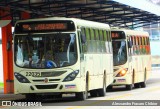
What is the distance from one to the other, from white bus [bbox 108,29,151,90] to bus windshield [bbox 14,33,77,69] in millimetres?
8609

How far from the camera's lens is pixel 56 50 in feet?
71.2

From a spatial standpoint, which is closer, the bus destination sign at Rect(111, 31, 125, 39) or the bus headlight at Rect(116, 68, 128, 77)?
the bus headlight at Rect(116, 68, 128, 77)

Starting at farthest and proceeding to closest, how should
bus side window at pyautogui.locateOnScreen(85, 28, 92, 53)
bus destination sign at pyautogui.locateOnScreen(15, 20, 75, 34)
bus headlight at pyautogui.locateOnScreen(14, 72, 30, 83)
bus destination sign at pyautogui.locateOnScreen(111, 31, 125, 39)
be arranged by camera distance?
bus destination sign at pyautogui.locateOnScreen(111, 31, 125, 39) < bus side window at pyautogui.locateOnScreen(85, 28, 92, 53) < bus destination sign at pyautogui.locateOnScreen(15, 20, 75, 34) < bus headlight at pyautogui.locateOnScreen(14, 72, 30, 83)

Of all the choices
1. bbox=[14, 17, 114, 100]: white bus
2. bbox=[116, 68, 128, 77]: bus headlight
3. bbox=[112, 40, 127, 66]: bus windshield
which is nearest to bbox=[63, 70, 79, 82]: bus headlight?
bbox=[14, 17, 114, 100]: white bus

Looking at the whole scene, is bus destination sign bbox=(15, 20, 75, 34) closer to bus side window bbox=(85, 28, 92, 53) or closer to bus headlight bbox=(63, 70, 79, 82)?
bus headlight bbox=(63, 70, 79, 82)

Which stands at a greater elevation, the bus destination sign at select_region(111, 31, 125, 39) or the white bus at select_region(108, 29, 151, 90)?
the bus destination sign at select_region(111, 31, 125, 39)

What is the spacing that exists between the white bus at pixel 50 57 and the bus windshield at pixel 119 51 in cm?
763

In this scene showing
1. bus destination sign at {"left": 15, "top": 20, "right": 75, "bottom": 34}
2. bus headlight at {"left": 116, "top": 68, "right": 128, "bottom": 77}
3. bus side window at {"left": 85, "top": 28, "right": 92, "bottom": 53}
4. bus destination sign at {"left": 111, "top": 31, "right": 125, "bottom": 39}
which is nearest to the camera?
bus destination sign at {"left": 15, "top": 20, "right": 75, "bottom": 34}

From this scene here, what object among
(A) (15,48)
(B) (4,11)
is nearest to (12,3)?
(B) (4,11)

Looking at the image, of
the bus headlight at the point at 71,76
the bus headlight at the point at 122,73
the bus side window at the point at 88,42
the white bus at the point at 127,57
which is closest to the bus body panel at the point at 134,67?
the white bus at the point at 127,57

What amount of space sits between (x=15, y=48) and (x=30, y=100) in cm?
213

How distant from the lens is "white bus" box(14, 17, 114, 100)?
21.4 meters

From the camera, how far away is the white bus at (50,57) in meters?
21.4

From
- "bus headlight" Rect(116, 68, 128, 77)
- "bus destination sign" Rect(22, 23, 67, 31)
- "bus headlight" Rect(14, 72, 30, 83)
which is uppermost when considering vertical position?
"bus destination sign" Rect(22, 23, 67, 31)
